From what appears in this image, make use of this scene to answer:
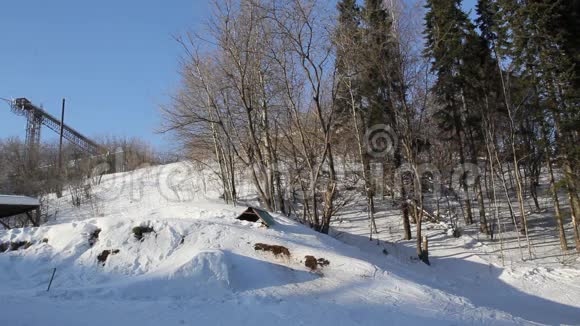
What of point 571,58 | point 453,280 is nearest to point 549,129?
point 571,58

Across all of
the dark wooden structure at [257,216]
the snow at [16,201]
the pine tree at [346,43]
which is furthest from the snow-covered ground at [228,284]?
the pine tree at [346,43]

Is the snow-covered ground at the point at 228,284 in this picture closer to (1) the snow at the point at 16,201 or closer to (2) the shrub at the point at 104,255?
(2) the shrub at the point at 104,255

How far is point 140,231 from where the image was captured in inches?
399

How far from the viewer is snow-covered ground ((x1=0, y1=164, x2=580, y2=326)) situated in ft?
21.3

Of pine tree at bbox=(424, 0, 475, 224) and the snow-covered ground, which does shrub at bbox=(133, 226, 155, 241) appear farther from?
pine tree at bbox=(424, 0, 475, 224)

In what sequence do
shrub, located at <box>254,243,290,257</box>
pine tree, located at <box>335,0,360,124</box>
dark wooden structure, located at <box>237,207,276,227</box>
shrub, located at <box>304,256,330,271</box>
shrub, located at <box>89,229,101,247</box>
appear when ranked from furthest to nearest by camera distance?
pine tree, located at <box>335,0,360,124</box>, dark wooden structure, located at <box>237,207,276,227</box>, shrub, located at <box>89,229,101,247</box>, shrub, located at <box>254,243,290,257</box>, shrub, located at <box>304,256,330,271</box>

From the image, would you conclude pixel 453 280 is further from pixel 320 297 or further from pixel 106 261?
pixel 106 261

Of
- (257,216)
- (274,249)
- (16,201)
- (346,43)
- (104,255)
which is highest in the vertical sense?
(346,43)

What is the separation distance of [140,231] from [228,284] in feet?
12.1

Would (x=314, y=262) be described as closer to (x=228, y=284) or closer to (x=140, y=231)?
(x=228, y=284)

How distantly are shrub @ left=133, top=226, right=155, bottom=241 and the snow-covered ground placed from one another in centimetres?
18

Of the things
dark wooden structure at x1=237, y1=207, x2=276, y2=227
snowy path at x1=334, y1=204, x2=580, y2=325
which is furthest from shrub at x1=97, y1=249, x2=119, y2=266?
snowy path at x1=334, y1=204, x2=580, y2=325

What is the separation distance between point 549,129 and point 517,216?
844 centimetres

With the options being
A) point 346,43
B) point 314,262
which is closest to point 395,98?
point 346,43
